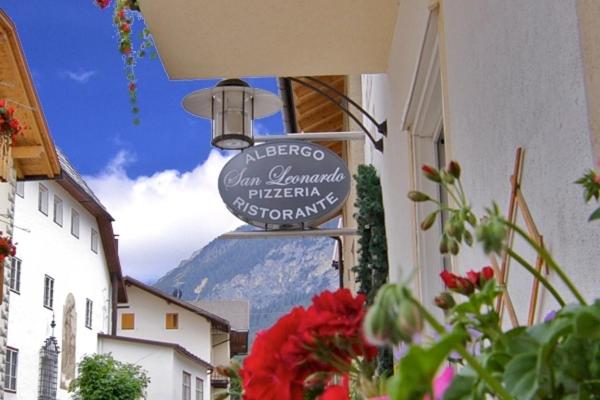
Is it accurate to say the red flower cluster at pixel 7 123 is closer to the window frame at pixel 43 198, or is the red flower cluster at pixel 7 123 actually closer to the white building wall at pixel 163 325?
the window frame at pixel 43 198

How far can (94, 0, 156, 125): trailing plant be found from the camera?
4219 mm

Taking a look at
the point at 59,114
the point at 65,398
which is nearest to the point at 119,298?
the point at 65,398

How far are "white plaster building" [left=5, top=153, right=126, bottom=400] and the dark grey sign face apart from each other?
44.0 feet

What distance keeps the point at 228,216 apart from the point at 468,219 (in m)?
5.45

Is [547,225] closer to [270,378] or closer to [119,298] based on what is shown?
[270,378]

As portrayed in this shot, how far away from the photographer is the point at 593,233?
145 centimetres

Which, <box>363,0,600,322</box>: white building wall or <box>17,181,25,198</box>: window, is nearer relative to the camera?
<box>363,0,600,322</box>: white building wall

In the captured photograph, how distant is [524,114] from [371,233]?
3916 mm

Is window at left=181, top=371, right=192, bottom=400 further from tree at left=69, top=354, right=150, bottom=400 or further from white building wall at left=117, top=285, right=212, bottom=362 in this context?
tree at left=69, top=354, right=150, bottom=400

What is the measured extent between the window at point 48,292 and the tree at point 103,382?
2.12 meters

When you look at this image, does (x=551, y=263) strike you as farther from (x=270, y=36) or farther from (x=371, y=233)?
(x=371, y=233)

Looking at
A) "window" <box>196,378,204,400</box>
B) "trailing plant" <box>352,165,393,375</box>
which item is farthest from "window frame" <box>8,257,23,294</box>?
"trailing plant" <box>352,165,393,375</box>

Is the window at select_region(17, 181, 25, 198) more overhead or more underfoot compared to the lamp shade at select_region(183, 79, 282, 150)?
more overhead

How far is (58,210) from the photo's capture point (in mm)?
23297
